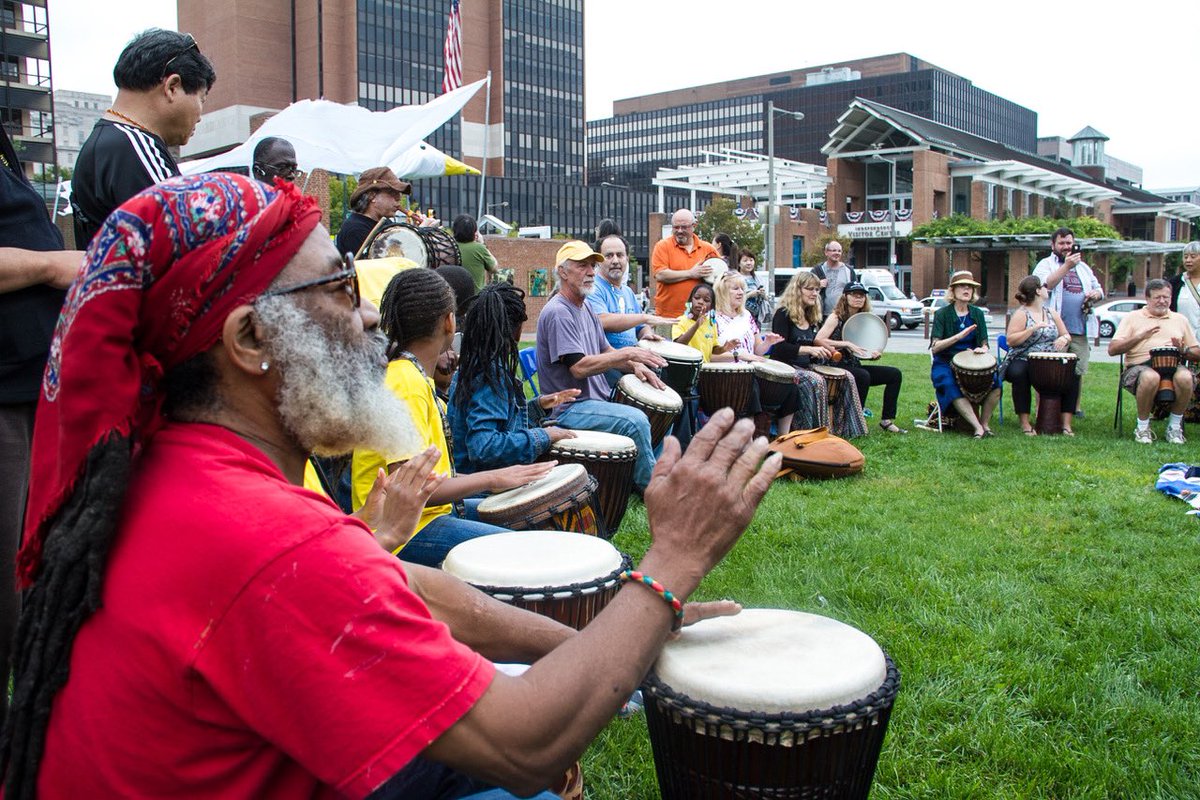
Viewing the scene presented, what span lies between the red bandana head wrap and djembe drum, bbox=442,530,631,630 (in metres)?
1.47

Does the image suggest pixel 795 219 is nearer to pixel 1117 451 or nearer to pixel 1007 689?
pixel 1117 451

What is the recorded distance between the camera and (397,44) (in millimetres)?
89875

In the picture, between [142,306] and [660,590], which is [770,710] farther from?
[142,306]

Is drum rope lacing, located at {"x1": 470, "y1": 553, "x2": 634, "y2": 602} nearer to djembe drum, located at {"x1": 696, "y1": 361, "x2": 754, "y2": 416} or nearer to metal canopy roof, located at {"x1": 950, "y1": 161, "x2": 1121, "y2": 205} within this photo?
djembe drum, located at {"x1": 696, "y1": 361, "x2": 754, "y2": 416}

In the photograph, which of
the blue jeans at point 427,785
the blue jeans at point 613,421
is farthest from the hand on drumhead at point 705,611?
the blue jeans at point 613,421

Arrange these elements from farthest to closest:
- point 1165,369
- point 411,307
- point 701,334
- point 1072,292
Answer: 1. point 1072,292
2. point 1165,369
3. point 701,334
4. point 411,307

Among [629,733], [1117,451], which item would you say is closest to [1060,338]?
[1117,451]

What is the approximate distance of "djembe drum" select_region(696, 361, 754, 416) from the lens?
7.90m

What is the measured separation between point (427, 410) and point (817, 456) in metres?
4.51

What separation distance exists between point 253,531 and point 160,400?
33cm

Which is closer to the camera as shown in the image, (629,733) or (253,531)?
(253,531)

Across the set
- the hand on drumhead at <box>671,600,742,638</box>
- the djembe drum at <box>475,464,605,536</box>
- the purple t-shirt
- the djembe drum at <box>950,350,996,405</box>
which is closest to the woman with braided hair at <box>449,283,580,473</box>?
the djembe drum at <box>475,464,605,536</box>

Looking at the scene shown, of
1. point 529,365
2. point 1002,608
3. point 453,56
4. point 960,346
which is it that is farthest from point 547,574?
point 453,56

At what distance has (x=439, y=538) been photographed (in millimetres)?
3326
